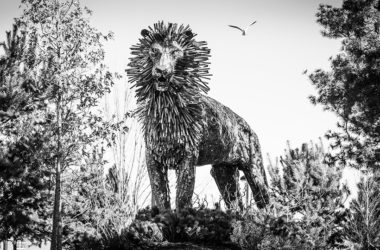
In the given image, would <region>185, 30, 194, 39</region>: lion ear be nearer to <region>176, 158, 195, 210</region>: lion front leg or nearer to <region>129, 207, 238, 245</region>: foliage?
<region>176, 158, 195, 210</region>: lion front leg

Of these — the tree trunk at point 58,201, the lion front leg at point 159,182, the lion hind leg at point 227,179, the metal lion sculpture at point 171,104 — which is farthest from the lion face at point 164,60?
the tree trunk at point 58,201

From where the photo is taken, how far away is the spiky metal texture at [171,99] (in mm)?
5648

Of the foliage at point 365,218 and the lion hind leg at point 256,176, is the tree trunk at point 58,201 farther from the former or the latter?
the foliage at point 365,218

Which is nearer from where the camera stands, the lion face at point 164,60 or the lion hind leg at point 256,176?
the lion face at point 164,60

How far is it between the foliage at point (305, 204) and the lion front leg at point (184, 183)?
0.98 meters

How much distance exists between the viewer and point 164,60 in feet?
18.2

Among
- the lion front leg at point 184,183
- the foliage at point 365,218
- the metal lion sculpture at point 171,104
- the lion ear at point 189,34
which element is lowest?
the foliage at point 365,218

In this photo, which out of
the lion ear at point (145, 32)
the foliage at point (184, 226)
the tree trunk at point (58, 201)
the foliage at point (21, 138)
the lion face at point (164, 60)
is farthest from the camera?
the tree trunk at point (58, 201)

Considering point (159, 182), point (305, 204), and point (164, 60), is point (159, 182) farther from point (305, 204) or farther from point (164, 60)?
point (305, 204)

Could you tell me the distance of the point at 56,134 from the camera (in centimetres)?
1100

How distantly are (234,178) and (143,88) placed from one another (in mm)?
3633

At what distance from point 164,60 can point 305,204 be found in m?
4.94

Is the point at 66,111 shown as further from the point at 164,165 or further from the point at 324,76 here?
the point at 324,76

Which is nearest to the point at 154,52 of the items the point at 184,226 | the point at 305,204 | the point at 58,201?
the point at 184,226
